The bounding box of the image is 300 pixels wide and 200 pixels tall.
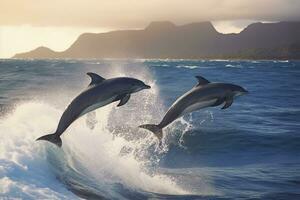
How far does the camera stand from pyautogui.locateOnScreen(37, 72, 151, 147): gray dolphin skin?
10516 mm

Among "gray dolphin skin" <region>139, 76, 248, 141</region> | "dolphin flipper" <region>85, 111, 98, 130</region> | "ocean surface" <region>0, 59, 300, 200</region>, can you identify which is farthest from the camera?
"dolphin flipper" <region>85, 111, 98, 130</region>

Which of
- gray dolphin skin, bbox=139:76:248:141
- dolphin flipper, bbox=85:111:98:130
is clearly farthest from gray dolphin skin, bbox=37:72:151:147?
dolphin flipper, bbox=85:111:98:130

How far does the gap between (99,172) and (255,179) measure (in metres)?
5.94

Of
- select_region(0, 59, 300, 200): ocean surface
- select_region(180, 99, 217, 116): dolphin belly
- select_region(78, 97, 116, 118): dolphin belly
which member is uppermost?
select_region(0, 59, 300, 200): ocean surface

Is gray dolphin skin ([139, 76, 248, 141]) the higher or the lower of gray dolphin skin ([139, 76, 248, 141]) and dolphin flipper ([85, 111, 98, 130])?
the lower

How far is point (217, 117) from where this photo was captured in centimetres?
3916

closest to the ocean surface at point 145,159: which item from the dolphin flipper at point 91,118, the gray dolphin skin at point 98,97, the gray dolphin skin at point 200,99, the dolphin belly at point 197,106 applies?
the dolphin flipper at point 91,118

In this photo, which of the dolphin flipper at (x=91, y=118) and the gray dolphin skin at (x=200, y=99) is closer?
the gray dolphin skin at (x=200, y=99)

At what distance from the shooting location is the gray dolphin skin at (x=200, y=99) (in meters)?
10.5

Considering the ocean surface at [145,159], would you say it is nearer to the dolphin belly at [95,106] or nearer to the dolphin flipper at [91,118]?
the dolphin flipper at [91,118]

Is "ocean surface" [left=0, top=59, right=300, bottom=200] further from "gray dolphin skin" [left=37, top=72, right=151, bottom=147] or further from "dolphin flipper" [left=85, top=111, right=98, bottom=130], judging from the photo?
"gray dolphin skin" [left=37, top=72, right=151, bottom=147]

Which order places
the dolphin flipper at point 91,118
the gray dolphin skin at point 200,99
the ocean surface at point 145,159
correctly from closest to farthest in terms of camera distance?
1. the gray dolphin skin at point 200,99
2. the ocean surface at point 145,159
3. the dolphin flipper at point 91,118

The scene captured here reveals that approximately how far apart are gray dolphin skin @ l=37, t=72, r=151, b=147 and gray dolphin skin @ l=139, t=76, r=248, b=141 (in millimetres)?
777

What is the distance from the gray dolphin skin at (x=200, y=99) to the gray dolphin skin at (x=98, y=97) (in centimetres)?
78
